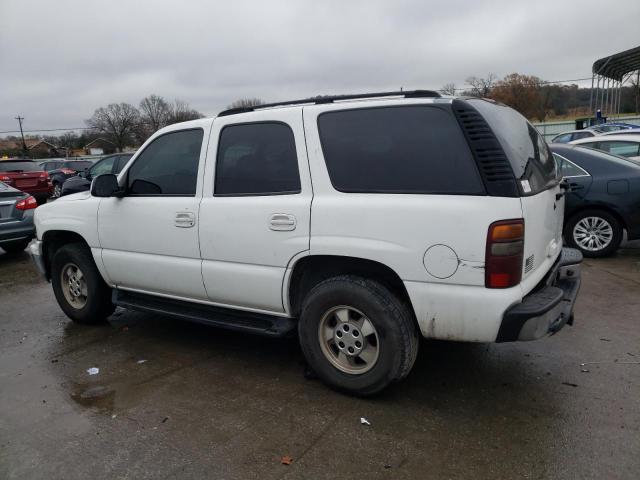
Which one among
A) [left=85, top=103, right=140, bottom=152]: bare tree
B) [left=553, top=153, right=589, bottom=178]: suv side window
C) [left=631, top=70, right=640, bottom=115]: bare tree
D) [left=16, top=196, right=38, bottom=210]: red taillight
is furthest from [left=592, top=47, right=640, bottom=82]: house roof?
[left=85, top=103, right=140, bottom=152]: bare tree

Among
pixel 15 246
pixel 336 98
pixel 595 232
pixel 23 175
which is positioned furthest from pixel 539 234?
pixel 23 175

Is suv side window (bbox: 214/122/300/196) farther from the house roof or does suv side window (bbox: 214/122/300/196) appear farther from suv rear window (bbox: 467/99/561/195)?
the house roof

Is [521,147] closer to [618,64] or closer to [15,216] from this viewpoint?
[15,216]

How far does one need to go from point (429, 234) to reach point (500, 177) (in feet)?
1.64

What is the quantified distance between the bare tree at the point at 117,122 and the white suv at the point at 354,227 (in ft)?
230

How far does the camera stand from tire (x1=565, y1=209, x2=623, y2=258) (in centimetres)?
683

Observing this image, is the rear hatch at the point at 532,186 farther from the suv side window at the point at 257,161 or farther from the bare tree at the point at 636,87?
the bare tree at the point at 636,87

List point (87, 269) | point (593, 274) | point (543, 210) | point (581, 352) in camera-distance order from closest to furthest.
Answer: point (543, 210) < point (581, 352) < point (87, 269) < point (593, 274)

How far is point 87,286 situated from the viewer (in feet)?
16.3

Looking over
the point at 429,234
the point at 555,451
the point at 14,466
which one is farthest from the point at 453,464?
the point at 14,466

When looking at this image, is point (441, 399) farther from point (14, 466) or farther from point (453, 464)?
point (14, 466)

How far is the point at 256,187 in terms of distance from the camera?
3688 millimetres

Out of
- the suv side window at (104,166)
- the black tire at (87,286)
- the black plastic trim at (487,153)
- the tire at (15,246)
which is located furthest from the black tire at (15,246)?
the black plastic trim at (487,153)

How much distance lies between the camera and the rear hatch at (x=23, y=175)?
50.6 feet
